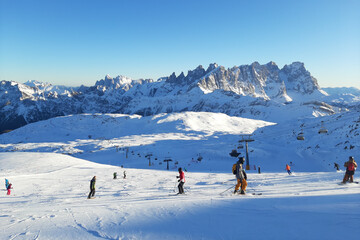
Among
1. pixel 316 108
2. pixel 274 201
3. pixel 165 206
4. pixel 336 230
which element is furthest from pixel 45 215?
pixel 316 108

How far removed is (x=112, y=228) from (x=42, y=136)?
151 meters

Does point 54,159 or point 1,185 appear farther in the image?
point 54,159

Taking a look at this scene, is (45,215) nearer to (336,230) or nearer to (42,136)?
(336,230)

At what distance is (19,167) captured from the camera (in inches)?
1539

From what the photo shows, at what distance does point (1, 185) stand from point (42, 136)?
12889 centimetres

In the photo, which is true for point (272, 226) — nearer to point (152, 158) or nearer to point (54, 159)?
point (54, 159)

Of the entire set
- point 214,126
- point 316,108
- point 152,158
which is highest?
point 316,108

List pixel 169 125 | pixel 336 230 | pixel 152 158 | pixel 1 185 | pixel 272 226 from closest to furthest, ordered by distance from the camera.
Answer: pixel 336 230 < pixel 272 226 < pixel 1 185 < pixel 152 158 < pixel 169 125

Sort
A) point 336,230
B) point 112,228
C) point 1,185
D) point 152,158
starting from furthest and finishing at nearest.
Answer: point 152,158
point 1,185
point 112,228
point 336,230

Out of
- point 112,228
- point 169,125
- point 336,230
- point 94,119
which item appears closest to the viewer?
point 336,230

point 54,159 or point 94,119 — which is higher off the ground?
point 94,119

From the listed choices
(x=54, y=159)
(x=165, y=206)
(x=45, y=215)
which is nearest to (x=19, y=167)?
(x=54, y=159)

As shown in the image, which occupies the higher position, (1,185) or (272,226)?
(272,226)

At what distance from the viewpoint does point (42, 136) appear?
137m
